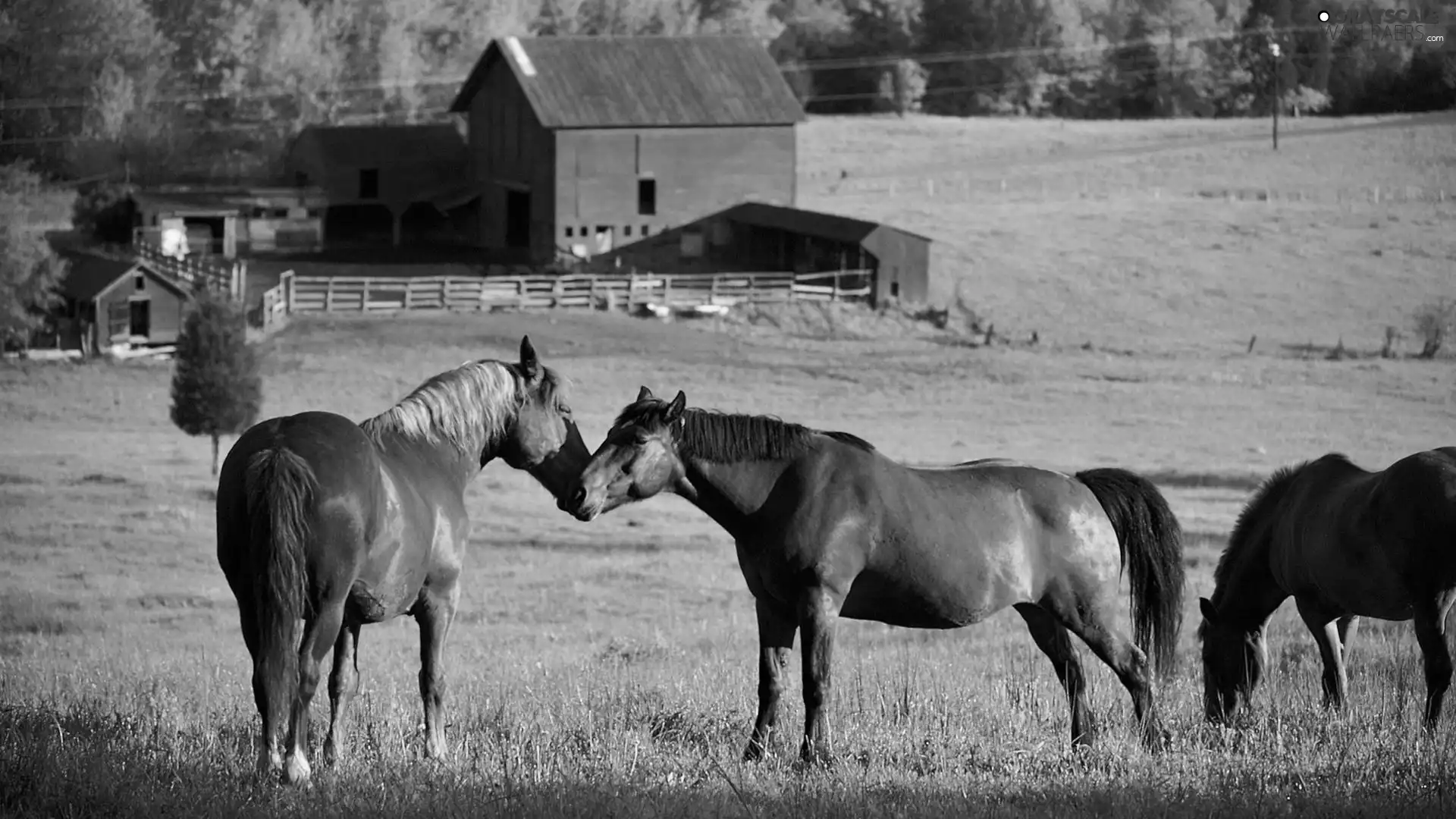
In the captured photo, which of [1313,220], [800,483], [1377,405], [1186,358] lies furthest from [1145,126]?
[800,483]

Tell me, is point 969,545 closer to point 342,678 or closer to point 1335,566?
point 1335,566

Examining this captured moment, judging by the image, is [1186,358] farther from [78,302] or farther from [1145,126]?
[1145,126]

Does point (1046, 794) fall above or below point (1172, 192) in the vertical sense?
below

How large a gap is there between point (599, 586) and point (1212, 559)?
7512 mm

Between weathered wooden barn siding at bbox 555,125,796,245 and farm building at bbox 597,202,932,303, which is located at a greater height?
weathered wooden barn siding at bbox 555,125,796,245

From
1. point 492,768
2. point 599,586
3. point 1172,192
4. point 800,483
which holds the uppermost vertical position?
point 1172,192

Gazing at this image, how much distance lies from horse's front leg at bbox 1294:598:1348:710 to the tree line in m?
30.1

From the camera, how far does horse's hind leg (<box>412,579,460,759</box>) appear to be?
24.8 ft

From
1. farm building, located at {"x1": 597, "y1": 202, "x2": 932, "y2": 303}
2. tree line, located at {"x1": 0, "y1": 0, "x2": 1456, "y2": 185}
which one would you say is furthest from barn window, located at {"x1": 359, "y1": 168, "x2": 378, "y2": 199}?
tree line, located at {"x1": 0, "y1": 0, "x2": 1456, "y2": 185}

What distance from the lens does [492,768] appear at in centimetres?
692

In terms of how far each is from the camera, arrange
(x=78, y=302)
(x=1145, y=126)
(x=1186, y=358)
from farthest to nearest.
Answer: (x=1145, y=126)
(x=78, y=302)
(x=1186, y=358)

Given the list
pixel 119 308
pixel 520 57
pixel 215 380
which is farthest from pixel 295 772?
pixel 520 57

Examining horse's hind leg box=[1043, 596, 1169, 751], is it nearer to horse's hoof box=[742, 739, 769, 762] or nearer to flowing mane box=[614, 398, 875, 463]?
flowing mane box=[614, 398, 875, 463]

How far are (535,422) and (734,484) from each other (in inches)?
49.2
